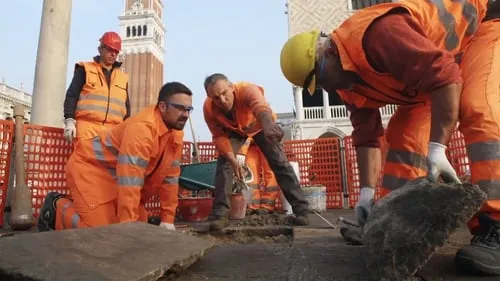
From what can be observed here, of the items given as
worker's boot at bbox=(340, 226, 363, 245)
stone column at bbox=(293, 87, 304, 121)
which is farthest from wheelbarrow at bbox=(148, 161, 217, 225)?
stone column at bbox=(293, 87, 304, 121)

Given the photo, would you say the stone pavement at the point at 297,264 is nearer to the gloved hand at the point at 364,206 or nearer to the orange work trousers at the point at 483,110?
the gloved hand at the point at 364,206

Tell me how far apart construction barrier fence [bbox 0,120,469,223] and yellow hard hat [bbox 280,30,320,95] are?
2018 millimetres

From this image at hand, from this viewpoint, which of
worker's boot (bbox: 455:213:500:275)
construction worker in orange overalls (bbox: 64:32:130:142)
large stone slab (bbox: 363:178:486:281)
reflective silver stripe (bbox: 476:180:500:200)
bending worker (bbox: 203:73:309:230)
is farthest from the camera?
construction worker in orange overalls (bbox: 64:32:130:142)

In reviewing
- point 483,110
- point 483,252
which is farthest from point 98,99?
point 483,252

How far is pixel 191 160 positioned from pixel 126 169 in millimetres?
3427

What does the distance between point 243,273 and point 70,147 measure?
3588 mm

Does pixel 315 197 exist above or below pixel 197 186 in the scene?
below

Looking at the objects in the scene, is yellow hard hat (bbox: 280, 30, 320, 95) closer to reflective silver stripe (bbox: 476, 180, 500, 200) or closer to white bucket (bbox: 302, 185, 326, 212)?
reflective silver stripe (bbox: 476, 180, 500, 200)

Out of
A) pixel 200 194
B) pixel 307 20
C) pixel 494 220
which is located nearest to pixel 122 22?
pixel 307 20

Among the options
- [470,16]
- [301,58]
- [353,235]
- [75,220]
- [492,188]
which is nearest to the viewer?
[492,188]

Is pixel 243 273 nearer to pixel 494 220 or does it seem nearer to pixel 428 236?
pixel 428 236

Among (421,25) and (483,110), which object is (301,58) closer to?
(421,25)

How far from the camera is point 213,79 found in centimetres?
359

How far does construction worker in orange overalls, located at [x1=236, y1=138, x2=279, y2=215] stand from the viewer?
505 cm
